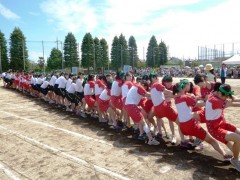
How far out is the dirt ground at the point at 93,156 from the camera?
5773 millimetres

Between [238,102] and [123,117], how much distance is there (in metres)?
5.16

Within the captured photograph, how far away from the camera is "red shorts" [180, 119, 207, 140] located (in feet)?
19.8

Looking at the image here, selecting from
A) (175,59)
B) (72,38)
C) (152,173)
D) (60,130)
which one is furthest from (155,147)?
(175,59)

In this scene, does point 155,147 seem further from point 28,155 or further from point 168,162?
point 28,155

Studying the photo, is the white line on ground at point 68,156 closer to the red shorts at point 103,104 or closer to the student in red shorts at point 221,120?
the student in red shorts at point 221,120

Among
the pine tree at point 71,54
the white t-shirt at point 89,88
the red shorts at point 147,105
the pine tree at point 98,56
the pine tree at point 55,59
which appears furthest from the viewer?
the pine tree at point 71,54

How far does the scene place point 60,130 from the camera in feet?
32.2

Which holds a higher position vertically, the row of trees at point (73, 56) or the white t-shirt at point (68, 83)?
the row of trees at point (73, 56)

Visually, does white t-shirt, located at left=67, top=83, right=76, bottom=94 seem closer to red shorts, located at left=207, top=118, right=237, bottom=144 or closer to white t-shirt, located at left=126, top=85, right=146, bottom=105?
white t-shirt, located at left=126, top=85, right=146, bottom=105

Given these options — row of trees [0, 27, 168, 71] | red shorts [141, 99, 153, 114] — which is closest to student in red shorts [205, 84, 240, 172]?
red shorts [141, 99, 153, 114]

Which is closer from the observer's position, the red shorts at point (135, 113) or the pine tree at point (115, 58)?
the red shorts at point (135, 113)

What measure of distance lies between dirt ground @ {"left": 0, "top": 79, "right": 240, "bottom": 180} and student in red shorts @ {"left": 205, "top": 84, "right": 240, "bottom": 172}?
19.1 inches

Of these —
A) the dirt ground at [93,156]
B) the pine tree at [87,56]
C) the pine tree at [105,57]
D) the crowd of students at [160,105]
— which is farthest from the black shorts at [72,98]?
the pine tree at [105,57]

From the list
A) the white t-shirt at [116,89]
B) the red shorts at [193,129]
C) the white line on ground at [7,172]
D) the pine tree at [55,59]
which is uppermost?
the pine tree at [55,59]
